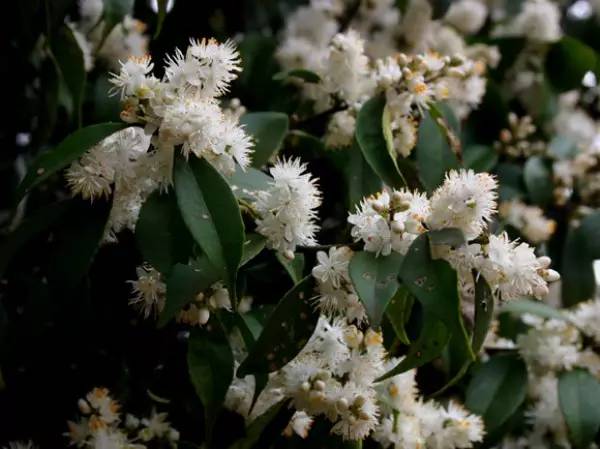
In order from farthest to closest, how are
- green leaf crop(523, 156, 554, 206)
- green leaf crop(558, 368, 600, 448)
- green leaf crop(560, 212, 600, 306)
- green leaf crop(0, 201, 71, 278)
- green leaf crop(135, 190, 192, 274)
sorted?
1. green leaf crop(523, 156, 554, 206)
2. green leaf crop(560, 212, 600, 306)
3. green leaf crop(558, 368, 600, 448)
4. green leaf crop(0, 201, 71, 278)
5. green leaf crop(135, 190, 192, 274)

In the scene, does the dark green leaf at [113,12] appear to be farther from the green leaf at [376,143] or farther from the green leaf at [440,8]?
the green leaf at [440,8]

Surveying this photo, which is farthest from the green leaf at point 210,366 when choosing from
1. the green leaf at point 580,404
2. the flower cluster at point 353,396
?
the green leaf at point 580,404

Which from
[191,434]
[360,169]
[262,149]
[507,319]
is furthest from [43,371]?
[507,319]

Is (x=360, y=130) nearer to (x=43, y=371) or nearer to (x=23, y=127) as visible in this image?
(x=43, y=371)

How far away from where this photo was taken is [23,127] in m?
1.92

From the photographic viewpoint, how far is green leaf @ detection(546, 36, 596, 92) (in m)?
2.07

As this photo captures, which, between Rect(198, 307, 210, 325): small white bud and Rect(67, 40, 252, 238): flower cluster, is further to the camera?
Rect(198, 307, 210, 325): small white bud

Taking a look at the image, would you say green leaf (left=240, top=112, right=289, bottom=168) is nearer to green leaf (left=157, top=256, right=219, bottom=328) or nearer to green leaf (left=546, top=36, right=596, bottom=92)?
green leaf (left=157, top=256, right=219, bottom=328)

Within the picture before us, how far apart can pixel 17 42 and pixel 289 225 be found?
0.89m

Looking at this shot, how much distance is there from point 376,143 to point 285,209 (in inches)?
10.7

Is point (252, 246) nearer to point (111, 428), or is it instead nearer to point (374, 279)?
point (374, 279)

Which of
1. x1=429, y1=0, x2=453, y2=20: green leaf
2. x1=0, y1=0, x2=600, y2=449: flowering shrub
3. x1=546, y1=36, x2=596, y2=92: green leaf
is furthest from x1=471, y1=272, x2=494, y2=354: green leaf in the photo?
x1=546, y1=36, x2=596, y2=92: green leaf

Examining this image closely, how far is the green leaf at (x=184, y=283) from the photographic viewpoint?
108 cm

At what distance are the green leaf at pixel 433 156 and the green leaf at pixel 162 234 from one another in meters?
0.52
